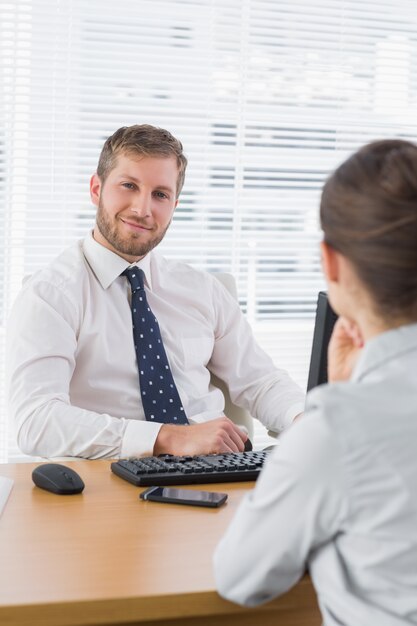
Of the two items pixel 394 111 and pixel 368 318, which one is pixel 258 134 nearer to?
pixel 394 111

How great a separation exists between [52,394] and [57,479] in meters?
0.51

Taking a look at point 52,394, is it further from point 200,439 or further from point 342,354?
point 342,354

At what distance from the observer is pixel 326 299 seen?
4.92 feet

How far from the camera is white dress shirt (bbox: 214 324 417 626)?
94 centimetres

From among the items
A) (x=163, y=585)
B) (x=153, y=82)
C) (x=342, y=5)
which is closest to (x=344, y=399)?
(x=163, y=585)

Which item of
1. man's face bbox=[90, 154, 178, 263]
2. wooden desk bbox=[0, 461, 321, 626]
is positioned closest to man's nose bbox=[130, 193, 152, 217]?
man's face bbox=[90, 154, 178, 263]

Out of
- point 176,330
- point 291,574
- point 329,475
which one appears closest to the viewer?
point 329,475

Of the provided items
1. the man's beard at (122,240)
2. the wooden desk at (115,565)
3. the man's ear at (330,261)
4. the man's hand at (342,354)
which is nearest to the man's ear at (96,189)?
the man's beard at (122,240)

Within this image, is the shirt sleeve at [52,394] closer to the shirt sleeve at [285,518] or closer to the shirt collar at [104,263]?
the shirt collar at [104,263]

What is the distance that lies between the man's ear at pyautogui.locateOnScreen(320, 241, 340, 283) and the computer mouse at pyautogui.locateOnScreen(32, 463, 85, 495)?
0.69 metres

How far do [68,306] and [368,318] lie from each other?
1.26 metres

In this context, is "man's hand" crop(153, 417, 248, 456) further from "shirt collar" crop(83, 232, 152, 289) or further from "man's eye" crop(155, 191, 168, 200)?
"man's eye" crop(155, 191, 168, 200)

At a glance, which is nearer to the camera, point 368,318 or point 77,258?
point 368,318

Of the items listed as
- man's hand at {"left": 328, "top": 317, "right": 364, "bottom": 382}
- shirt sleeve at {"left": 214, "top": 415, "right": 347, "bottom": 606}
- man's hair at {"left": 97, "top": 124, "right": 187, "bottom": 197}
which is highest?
man's hair at {"left": 97, "top": 124, "right": 187, "bottom": 197}
